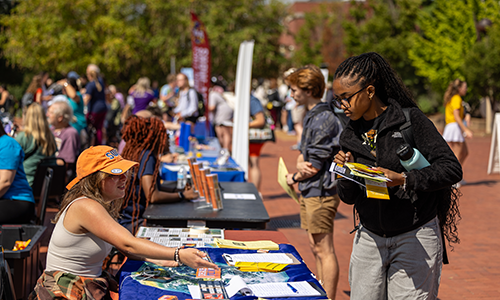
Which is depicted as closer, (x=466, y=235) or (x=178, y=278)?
(x=178, y=278)

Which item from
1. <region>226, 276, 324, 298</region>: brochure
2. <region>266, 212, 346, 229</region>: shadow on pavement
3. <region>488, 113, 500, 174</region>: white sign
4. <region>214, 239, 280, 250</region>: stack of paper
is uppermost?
<region>226, 276, 324, 298</region>: brochure

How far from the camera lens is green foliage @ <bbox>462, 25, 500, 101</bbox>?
695 inches

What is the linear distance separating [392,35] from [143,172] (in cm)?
2710

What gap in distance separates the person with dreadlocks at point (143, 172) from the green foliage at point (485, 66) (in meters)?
16.5

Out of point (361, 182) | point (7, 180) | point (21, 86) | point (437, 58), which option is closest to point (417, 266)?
point (361, 182)

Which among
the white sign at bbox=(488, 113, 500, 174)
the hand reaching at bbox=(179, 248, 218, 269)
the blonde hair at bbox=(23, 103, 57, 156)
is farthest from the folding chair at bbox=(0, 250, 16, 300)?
the white sign at bbox=(488, 113, 500, 174)

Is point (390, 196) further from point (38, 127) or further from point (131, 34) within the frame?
point (131, 34)

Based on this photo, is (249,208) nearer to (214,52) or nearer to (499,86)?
(499,86)

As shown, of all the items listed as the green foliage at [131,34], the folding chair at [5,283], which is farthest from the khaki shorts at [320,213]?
the green foliage at [131,34]

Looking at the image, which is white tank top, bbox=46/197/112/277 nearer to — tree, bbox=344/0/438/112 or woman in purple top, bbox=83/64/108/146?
woman in purple top, bbox=83/64/108/146

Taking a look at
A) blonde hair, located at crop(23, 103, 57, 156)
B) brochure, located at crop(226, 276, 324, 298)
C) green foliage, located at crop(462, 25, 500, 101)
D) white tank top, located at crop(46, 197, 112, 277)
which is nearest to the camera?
brochure, located at crop(226, 276, 324, 298)

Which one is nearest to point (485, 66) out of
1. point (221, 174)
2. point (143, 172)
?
point (221, 174)

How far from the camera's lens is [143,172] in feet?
13.4

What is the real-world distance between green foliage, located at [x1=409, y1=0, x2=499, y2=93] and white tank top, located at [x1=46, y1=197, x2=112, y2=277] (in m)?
18.9
